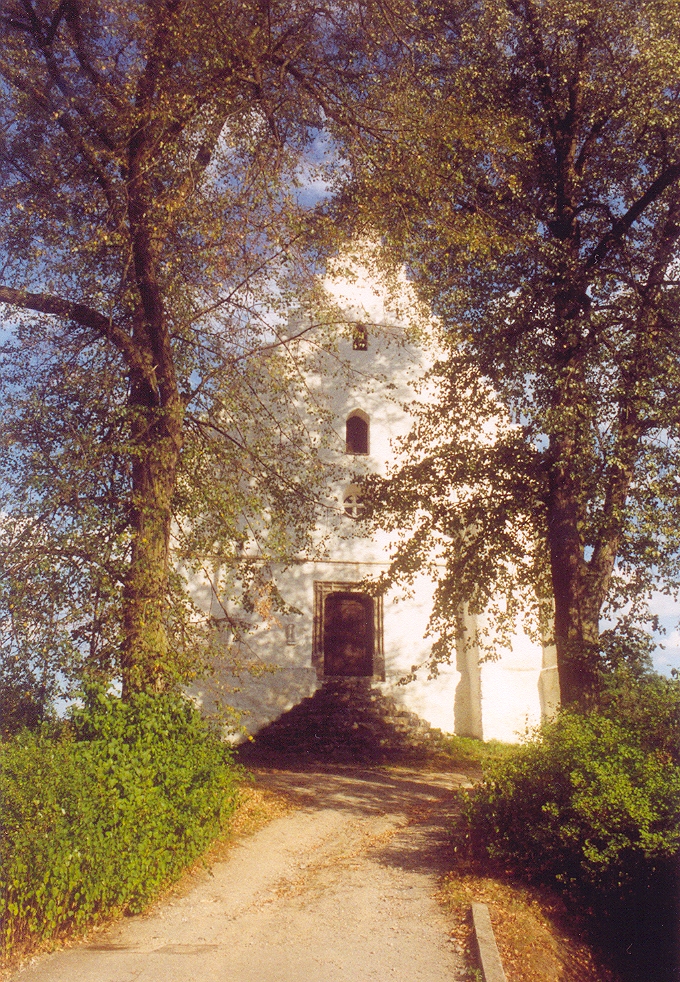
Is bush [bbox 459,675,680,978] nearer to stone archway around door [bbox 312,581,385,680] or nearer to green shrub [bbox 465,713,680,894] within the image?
green shrub [bbox 465,713,680,894]

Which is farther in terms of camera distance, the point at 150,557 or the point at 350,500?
the point at 350,500

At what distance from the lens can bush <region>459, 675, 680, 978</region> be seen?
6098 millimetres

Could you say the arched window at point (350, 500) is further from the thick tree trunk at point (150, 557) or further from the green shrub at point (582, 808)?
the green shrub at point (582, 808)

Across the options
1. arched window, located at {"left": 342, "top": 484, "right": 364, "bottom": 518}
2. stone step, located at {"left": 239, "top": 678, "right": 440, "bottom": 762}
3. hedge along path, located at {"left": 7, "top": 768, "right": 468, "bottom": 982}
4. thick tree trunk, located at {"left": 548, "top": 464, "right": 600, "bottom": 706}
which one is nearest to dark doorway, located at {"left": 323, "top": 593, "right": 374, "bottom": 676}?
stone step, located at {"left": 239, "top": 678, "right": 440, "bottom": 762}

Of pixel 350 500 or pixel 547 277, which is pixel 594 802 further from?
pixel 350 500

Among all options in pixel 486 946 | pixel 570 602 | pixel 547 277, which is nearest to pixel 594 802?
pixel 486 946

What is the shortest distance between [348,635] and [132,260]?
1152 centimetres

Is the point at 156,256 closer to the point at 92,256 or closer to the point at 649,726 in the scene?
the point at 92,256

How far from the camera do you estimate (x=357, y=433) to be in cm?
1980

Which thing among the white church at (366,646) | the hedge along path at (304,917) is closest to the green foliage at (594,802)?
the hedge along path at (304,917)

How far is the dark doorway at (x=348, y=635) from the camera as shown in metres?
17.6

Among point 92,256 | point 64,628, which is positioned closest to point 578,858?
point 64,628

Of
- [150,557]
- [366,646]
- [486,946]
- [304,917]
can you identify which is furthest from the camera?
[366,646]

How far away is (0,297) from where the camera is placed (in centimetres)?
859
